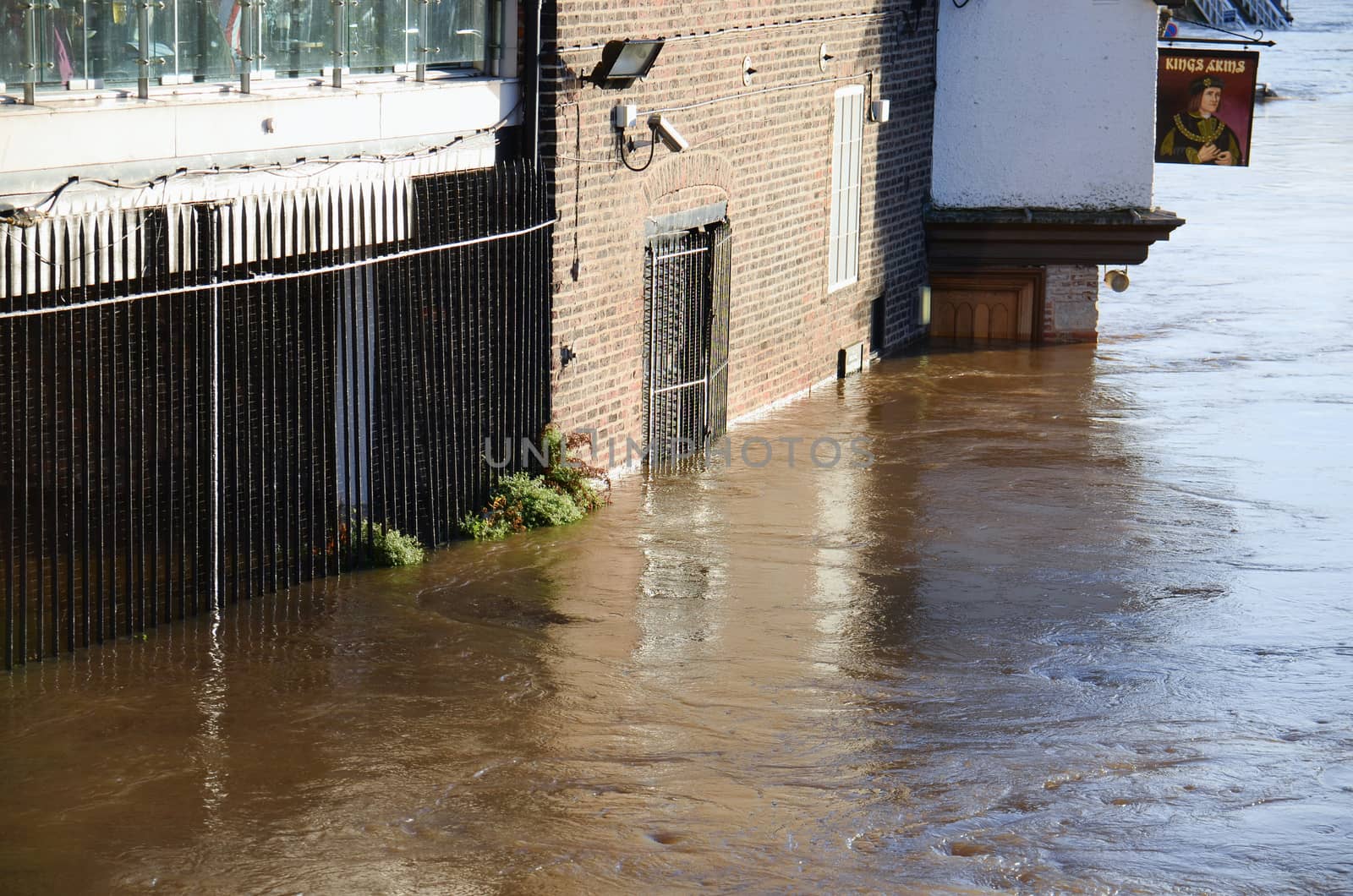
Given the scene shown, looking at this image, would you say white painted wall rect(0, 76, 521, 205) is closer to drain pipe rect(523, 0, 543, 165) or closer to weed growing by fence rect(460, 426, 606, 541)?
drain pipe rect(523, 0, 543, 165)

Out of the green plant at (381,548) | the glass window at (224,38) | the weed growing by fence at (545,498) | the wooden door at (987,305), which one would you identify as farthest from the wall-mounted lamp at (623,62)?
the wooden door at (987,305)

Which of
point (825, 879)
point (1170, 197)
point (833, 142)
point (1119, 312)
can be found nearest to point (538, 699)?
point (825, 879)

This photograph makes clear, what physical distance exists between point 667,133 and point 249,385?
15.1 ft

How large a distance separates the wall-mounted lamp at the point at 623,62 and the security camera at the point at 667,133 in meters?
0.55

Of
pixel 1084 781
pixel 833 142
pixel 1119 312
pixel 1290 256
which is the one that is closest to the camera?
pixel 1084 781

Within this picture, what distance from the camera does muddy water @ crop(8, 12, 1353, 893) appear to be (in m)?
7.77

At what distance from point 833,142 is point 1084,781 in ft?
34.6

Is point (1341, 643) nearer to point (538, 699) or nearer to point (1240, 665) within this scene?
point (1240, 665)

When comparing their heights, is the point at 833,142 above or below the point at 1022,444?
above

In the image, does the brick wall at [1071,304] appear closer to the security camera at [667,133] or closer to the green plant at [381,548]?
the security camera at [667,133]

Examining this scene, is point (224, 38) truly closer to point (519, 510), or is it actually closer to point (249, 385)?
point (249, 385)

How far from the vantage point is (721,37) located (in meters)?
15.4

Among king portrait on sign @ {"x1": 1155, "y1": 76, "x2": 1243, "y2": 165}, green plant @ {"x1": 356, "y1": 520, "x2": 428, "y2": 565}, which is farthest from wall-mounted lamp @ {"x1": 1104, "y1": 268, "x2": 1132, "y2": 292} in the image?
green plant @ {"x1": 356, "y1": 520, "x2": 428, "y2": 565}

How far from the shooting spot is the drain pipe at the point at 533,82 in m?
12.8
